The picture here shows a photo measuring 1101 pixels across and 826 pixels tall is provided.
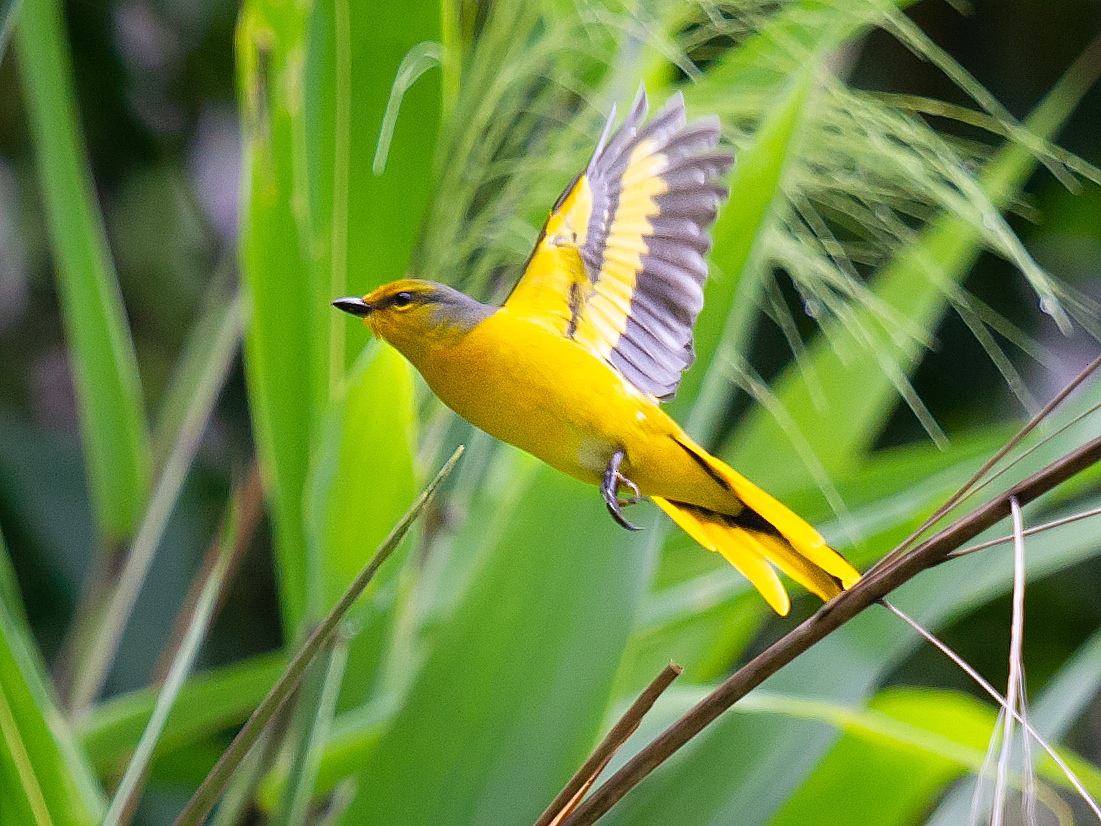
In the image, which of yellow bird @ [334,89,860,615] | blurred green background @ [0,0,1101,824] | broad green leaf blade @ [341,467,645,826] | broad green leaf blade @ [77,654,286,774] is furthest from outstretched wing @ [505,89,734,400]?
blurred green background @ [0,0,1101,824]

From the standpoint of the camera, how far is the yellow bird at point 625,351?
203mm

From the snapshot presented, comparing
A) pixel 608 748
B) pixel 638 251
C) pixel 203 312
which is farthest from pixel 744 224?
pixel 203 312

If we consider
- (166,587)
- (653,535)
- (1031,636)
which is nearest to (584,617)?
(653,535)

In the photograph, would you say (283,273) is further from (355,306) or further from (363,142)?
(355,306)

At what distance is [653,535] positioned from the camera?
0.35m

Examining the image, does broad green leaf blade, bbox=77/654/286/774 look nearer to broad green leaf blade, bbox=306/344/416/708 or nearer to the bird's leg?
broad green leaf blade, bbox=306/344/416/708

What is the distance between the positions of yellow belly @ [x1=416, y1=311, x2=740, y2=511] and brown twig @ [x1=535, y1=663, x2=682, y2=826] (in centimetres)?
5

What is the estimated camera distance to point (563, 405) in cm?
21

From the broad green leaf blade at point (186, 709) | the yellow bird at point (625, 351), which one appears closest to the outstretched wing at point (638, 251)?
the yellow bird at point (625, 351)

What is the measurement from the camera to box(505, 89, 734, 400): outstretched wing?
0.72ft

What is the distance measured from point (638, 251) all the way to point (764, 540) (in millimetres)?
69

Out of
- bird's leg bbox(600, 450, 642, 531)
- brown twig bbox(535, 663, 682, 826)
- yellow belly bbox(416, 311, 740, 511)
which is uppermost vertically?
yellow belly bbox(416, 311, 740, 511)

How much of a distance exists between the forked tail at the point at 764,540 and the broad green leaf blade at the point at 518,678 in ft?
0.38

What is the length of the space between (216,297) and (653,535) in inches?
16.1
